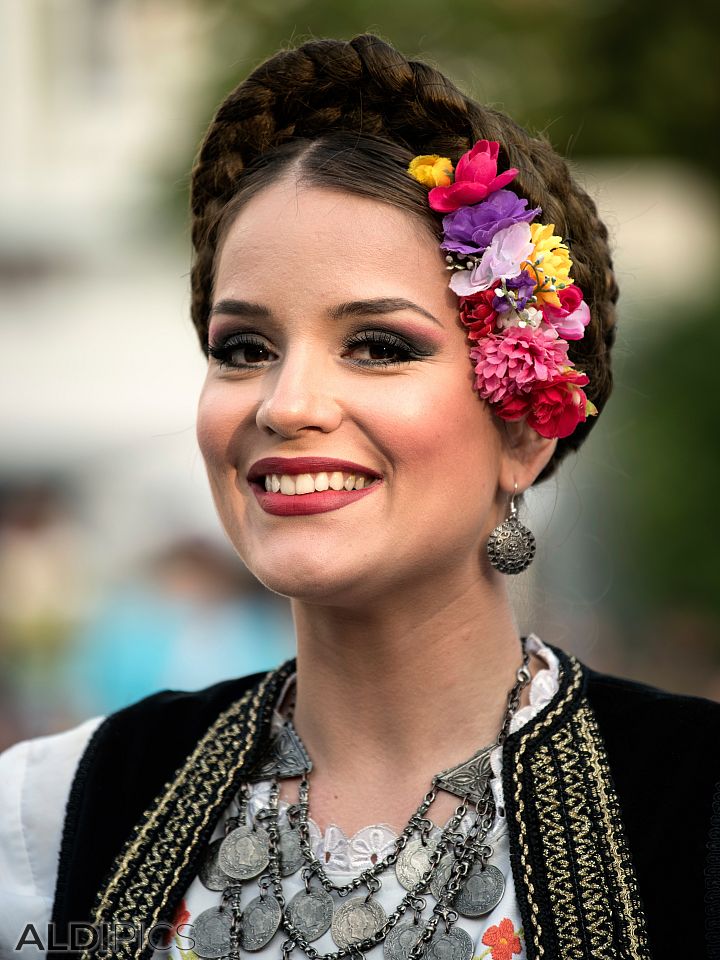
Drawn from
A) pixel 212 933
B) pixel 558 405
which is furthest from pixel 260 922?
pixel 558 405

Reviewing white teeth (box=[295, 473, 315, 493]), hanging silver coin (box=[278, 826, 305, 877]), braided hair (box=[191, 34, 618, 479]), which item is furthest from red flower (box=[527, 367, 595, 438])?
hanging silver coin (box=[278, 826, 305, 877])

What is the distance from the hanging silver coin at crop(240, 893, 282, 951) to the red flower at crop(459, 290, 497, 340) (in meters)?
1.15

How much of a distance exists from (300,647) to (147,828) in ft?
1.57

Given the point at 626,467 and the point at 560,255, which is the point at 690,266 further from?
the point at 560,255

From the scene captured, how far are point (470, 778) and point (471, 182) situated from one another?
1.15m

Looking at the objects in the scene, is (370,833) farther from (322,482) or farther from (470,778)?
(322,482)

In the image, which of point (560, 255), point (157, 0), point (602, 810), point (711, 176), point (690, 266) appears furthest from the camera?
point (157, 0)

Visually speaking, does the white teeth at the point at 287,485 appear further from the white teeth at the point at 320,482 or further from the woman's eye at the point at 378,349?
the woman's eye at the point at 378,349

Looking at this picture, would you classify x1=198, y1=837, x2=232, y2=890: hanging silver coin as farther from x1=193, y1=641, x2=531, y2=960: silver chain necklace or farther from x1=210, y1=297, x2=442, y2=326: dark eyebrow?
x1=210, y1=297, x2=442, y2=326: dark eyebrow

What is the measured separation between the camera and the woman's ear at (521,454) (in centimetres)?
260

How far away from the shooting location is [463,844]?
7.84 ft

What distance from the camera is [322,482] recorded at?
238 centimetres

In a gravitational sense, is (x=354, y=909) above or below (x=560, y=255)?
below

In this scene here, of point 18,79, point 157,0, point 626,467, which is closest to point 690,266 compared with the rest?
point 626,467
